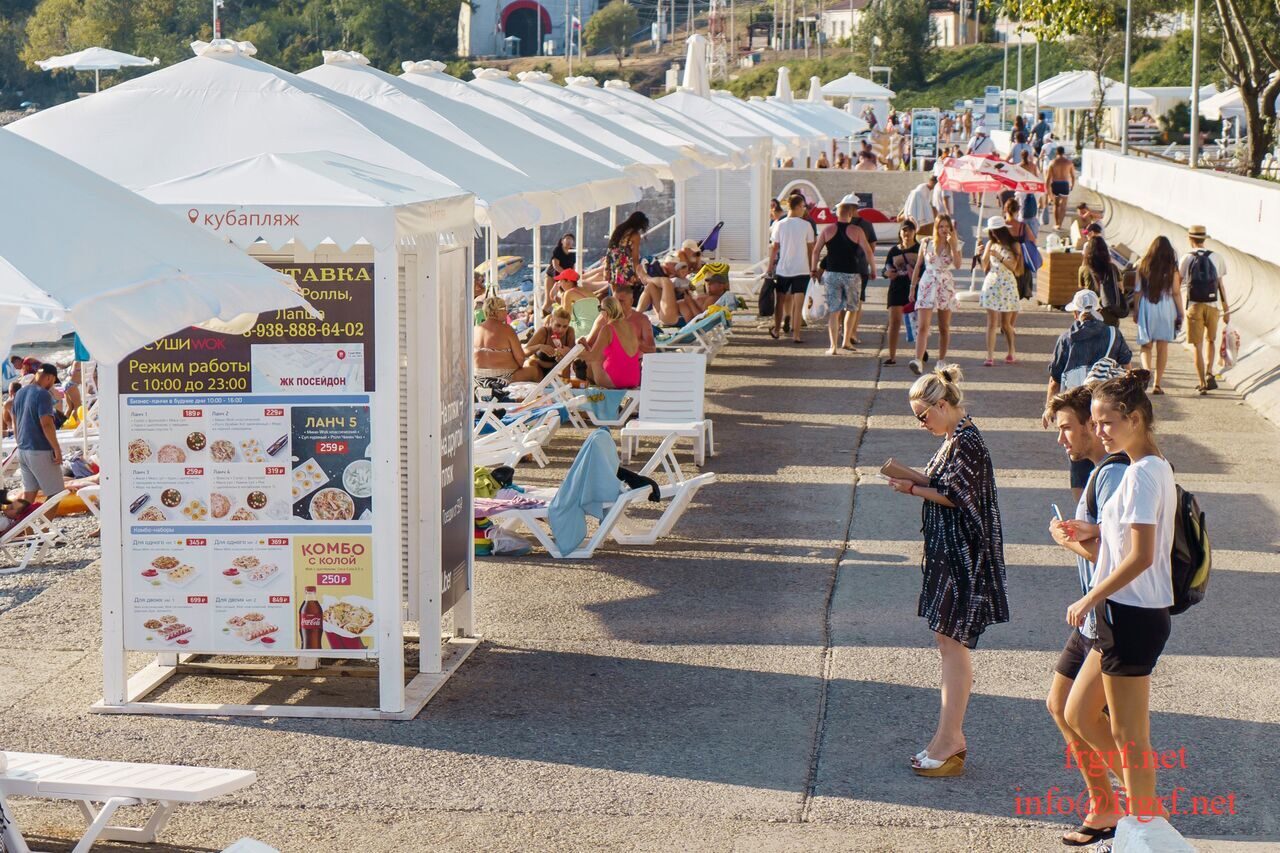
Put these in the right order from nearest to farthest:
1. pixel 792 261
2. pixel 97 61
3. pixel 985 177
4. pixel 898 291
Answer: pixel 898 291
pixel 792 261
pixel 985 177
pixel 97 61

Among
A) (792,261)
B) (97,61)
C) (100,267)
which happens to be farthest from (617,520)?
(97,61)

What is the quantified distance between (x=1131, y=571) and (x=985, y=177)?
2035cm

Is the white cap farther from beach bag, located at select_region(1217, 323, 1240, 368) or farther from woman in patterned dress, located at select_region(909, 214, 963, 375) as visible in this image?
beach bag, located at select_region(1217, 323, 1240, 368)

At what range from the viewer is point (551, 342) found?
1530 cm

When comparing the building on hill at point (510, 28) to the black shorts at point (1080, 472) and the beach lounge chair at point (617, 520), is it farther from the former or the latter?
the black shorts at point (1080, 472)

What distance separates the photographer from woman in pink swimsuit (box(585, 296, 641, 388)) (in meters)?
13.4

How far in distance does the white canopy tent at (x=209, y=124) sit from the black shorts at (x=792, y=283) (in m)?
10.6

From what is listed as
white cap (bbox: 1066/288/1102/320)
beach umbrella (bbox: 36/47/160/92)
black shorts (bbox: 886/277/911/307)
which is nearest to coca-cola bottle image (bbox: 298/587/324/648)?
white cap (bbox: 1066/288/1102/320)

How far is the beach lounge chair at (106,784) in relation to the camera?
17.0 ft

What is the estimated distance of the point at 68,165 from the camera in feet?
15.2

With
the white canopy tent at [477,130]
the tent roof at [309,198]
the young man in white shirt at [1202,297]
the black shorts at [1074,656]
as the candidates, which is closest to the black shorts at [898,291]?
the young man in white shirt at [1202,297]

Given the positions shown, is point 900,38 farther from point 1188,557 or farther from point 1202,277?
point 1188,557

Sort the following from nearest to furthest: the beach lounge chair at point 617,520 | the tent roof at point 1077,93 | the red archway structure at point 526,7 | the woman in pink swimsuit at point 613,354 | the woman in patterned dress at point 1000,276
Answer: the beach lounge chair at point 617,520 → the woman in pink swimsuit at point 613,354 → the woman in patterned dress at point 1000,276 → the tent roof at point 1077,93 → the red archway structure at point 526,7

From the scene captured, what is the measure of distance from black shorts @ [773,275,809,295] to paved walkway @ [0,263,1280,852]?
8.05 meters
